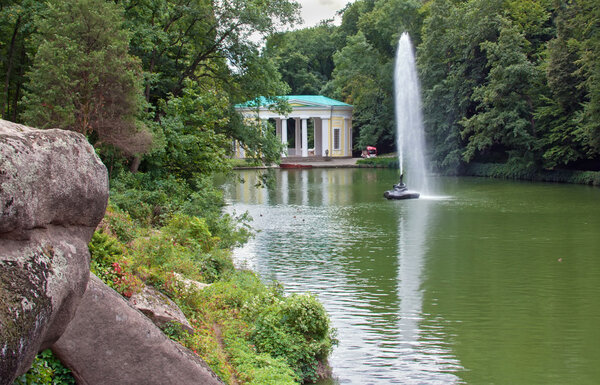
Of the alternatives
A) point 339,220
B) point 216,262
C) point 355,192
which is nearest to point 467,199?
point 355,192

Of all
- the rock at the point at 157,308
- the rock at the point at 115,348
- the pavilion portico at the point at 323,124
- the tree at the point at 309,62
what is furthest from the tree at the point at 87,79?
the tree at the point at 309,62

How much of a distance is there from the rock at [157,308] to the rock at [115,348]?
2.76ft

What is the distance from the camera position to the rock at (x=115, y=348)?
5574 millimetres

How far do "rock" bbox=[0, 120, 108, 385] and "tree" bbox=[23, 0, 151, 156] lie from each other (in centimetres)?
1119

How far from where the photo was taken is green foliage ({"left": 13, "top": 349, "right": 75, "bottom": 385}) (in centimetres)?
518

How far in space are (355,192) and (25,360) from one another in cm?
3051

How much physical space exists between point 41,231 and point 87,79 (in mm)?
12339

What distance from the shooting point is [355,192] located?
111ft

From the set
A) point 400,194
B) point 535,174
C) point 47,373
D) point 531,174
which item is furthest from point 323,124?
point 47,373

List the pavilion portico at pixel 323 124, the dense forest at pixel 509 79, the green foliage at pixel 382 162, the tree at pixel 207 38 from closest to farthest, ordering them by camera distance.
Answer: the tree at pixel 207 38, the dense forest at pixel 509 79, the green foliage at pixel 382 162, the pavilion portico at pixel 323 124

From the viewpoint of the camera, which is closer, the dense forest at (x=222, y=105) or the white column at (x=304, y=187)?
the dense forest at (x=222, y=105)

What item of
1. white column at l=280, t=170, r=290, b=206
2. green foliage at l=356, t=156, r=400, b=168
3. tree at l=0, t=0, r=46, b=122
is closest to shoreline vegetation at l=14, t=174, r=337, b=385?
tree at l=0, t=0, r=46, b=122

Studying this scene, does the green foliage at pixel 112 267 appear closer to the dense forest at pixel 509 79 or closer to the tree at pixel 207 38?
the tree at pixel 207 38

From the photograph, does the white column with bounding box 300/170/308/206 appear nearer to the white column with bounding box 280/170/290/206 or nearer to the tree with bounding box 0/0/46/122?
the white column with bounding box 280/170/290/206
